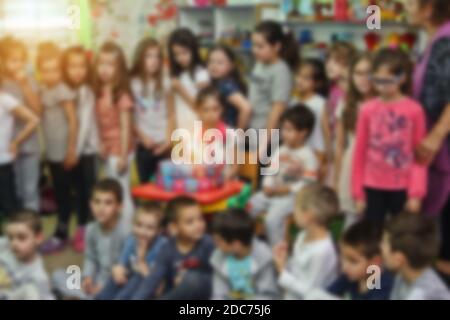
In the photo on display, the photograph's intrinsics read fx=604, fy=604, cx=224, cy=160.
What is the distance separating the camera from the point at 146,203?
180 centimetres

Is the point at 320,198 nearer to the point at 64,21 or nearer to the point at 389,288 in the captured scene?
the point at 389,288

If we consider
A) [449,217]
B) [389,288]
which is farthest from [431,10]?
[389,288]

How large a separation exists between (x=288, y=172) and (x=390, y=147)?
44 cm

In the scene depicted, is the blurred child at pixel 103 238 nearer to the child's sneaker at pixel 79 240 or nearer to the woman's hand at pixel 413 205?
the child's sneaker at pixel 79 240

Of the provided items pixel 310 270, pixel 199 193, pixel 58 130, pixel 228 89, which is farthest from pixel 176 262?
pixel 58 130

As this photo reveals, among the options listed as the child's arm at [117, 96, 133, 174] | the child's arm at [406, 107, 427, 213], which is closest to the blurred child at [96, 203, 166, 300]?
the child's arm at [117, 96, 133, 174]

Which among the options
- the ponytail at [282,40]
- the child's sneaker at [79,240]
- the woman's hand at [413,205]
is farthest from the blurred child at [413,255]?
the child's sneaker at [79,240]

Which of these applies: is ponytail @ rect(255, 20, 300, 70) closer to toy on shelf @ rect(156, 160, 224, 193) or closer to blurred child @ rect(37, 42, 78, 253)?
toy on shelf @ rect(156, 160, 224, 193)

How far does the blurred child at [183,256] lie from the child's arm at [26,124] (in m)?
0.78

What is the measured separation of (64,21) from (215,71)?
63 cm

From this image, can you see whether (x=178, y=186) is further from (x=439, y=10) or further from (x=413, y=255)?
(x=439, y=10)

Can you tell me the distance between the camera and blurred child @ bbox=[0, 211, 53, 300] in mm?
1742

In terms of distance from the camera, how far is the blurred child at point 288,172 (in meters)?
1.97

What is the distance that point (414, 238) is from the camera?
4.67 feet
